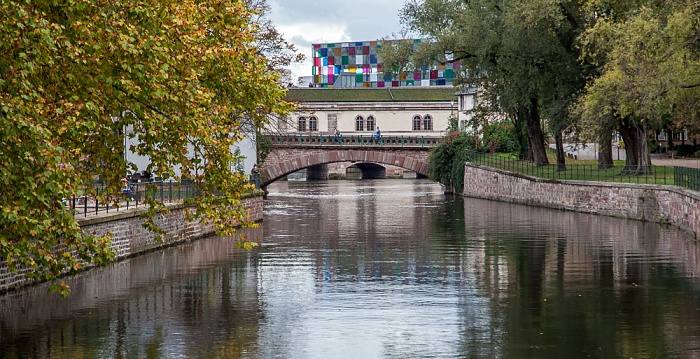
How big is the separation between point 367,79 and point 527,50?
13397cm

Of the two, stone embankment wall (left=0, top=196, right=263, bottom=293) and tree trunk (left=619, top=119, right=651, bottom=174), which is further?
tree trunk (left=619, top=119, right=651, bottom=174)

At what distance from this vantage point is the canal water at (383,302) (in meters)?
16.3

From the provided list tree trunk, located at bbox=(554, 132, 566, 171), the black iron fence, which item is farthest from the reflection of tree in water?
tree trunk, located at bbox=(554, 132, 566, 171)

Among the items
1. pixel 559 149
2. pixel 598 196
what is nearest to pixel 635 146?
pixel 559 149

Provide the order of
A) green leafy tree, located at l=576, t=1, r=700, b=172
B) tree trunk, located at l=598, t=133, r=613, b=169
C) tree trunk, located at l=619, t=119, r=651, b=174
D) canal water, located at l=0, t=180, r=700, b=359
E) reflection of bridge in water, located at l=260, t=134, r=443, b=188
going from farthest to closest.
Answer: reflection of bridge in water, located at l=260, t=134, r=443, b=188
tree trunk, located at l=598, t=133, r=613, b=169
tree trunk, located at l=619, t=119, r=651, b=174
green leafy tree, located at l=576, t=1, r=700, b=172
canal water, located at l=0, t=180, r=700, b=359

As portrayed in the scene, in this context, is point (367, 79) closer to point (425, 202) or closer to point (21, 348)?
point (425, 202)

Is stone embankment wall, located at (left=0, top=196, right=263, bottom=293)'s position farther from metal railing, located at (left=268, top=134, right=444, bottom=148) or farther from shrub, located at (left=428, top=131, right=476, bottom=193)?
metal railing, located at (left=268, top=134, right=444, bottom=148)

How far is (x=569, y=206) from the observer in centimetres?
5053

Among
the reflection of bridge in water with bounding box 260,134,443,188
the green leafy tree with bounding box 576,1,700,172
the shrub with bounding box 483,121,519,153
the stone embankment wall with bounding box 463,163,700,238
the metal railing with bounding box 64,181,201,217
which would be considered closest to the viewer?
the metal railing with bounding box 64,181,201,217

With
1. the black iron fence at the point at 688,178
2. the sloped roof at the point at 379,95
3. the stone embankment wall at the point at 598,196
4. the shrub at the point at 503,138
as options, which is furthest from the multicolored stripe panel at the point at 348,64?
the black iron fence at the point at 688,178

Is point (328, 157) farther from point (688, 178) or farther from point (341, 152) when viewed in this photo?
point (688, 178)

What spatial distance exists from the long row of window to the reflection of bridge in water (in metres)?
26.2

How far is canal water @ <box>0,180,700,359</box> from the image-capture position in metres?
16.3

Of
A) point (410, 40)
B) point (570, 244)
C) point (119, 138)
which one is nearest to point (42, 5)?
point (119, 138)
